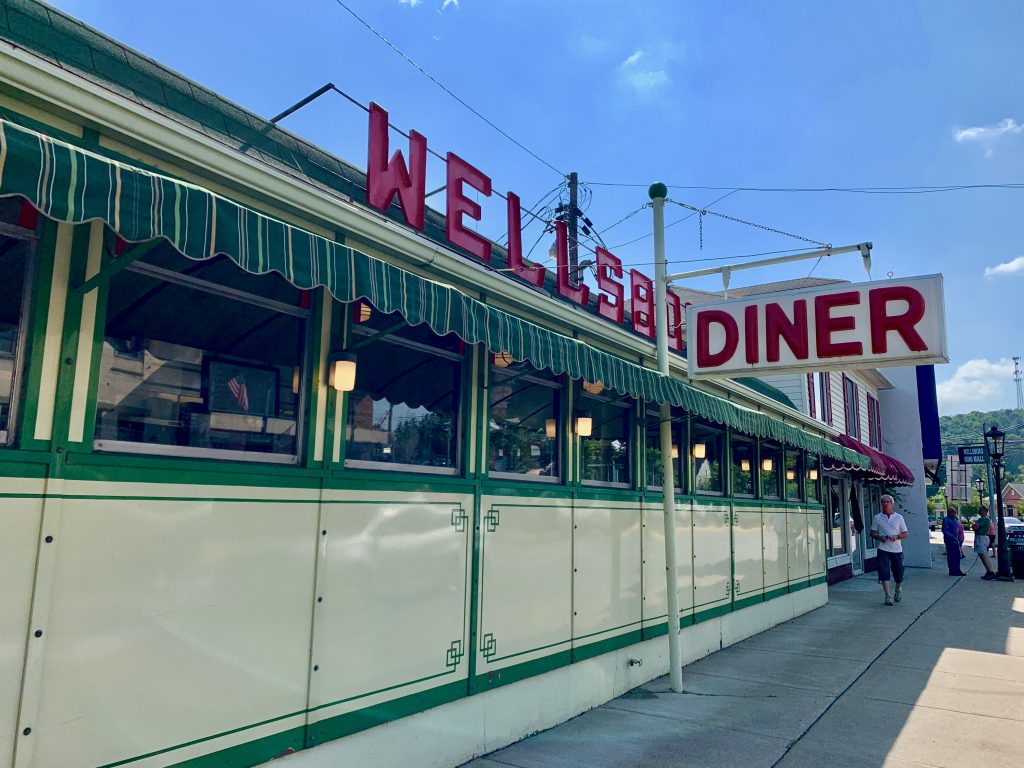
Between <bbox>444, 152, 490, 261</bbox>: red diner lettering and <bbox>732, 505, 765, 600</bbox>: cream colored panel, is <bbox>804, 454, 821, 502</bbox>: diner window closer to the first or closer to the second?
<bbox>732, 505, 765, 600</bbox>: cream colored panel

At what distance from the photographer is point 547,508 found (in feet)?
19.1

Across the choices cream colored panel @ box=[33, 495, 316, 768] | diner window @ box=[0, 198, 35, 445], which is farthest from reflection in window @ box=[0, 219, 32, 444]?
cream colored panel @ box=[33, 495, 316, 768]

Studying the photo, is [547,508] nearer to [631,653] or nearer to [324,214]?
[631,653]

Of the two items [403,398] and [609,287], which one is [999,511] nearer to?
[609,287]

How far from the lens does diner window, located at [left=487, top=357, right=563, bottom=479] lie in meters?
5.52

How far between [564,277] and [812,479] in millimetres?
8428

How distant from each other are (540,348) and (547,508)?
5.39ft

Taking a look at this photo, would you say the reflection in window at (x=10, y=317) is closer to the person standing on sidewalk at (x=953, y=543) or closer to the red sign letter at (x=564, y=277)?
the red sign letter at (x=564, y=277)

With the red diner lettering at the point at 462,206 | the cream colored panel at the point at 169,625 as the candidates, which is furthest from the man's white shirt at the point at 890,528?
the cream colored panel at the point at 169,625

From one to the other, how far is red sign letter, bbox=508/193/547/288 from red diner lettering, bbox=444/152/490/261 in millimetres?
331

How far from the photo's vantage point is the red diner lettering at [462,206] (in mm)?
6344

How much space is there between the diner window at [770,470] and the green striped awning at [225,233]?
703 cm

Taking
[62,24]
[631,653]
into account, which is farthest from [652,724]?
[62,24]

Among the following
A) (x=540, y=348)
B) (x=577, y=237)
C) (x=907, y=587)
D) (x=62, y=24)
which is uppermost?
(x=577, y=237)
